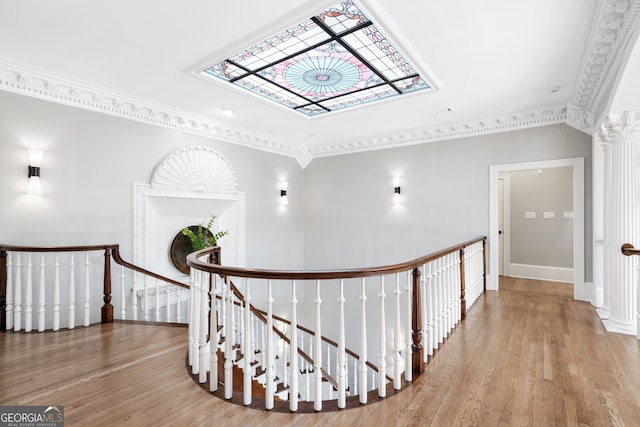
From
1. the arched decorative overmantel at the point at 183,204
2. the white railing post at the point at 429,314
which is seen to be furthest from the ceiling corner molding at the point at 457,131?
the white railing post at the point at 429,314

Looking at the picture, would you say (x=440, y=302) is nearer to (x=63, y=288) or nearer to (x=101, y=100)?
(x=63, y=288)

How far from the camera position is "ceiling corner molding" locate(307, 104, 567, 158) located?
4.25 m

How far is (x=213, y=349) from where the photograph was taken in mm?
2023

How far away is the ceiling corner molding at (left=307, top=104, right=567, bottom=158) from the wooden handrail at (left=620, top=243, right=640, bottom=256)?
77.9 inches

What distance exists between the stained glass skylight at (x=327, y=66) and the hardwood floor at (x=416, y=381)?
278 cm

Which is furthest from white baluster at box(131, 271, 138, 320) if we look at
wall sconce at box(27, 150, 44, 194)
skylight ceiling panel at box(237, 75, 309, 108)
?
skylight ceiling panel at box(237, 75, 309, 108)

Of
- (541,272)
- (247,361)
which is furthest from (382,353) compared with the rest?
(541,272)

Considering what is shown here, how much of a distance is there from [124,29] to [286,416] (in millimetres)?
3127

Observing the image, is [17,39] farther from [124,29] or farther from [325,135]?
[325,135]

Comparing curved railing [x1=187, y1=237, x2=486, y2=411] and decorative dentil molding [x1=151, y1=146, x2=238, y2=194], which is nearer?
curved railing [x1=187, y1=237, x2=486, y2=411]

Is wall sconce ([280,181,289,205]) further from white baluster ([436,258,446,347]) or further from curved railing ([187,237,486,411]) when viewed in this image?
white baluster ([436,258,446,347])

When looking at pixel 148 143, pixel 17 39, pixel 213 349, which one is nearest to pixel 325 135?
pixel 148 143

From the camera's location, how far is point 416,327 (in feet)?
7.61

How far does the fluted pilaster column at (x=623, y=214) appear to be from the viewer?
3.04 metres
